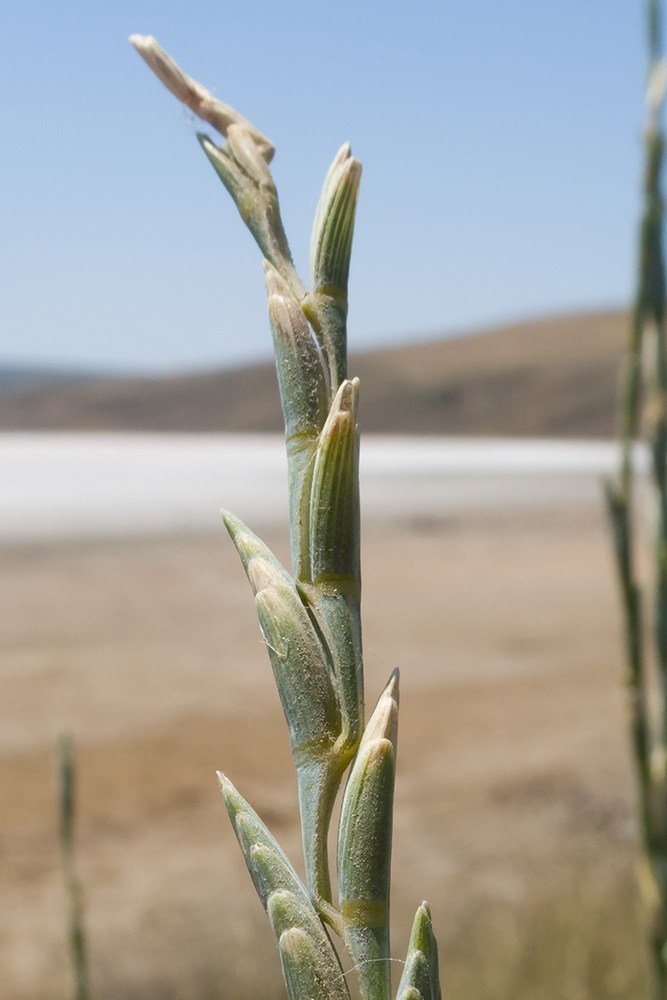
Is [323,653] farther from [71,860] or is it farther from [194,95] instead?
[71,860]

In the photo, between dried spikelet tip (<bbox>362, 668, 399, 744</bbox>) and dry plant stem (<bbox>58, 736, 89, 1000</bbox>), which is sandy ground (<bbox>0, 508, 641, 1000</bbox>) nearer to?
dried spikelet tip (<bbox>362, 668, 399, 744</bbox>)

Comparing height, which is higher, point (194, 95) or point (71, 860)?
point (194, 95)

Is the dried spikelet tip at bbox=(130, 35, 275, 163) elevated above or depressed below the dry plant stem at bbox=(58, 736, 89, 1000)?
above

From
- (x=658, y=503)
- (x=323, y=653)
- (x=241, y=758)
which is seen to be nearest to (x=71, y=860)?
(x=658, y=503)

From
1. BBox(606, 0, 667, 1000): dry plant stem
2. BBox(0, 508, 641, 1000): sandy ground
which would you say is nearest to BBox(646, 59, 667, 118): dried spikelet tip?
BBox(606, 0, 667, 1000): dry plant stem

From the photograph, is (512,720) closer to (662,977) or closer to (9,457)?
(662,977)

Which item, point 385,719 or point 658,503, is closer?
point 385,719
